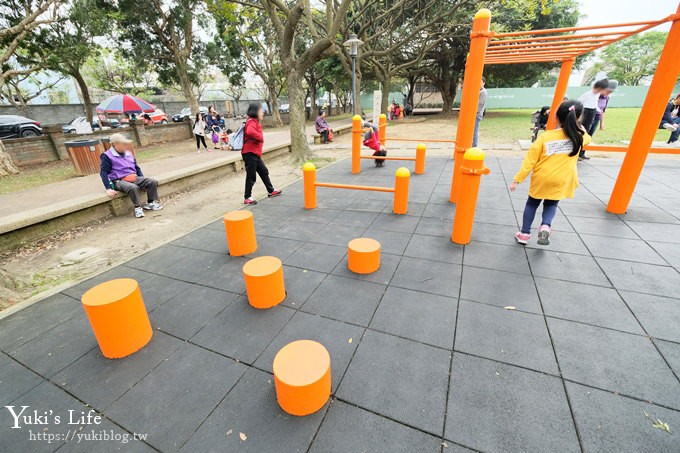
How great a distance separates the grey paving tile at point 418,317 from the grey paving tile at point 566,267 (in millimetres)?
1228

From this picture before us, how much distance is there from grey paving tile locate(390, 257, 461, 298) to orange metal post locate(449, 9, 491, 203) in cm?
124

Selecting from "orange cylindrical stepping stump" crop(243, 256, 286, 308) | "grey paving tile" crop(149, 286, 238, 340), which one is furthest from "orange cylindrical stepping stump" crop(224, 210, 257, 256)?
"orange cylindrical stepping stump" crop(243, 256, 286, 308)

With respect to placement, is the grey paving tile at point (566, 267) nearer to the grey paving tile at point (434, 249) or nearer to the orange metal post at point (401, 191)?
the grey paving tile at point (434, 249)

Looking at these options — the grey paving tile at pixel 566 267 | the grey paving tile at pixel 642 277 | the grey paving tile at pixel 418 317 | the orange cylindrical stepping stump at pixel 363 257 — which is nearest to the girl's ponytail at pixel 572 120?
the grey paving tile at pixel 566 267

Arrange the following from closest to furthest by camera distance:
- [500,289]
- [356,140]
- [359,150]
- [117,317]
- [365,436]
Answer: [365,436], [117,317], [500,289], [356,140], [359,150]

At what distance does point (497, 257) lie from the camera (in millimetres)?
3414

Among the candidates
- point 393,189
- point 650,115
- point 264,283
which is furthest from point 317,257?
point 650,115

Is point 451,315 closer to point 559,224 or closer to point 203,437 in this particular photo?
point 203,437

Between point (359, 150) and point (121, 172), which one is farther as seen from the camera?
point (359, 150)

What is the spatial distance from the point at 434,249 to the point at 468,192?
2.62 ft

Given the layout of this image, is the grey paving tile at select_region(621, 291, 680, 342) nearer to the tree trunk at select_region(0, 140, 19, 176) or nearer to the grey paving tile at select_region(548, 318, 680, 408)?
the grey paving tile at select_region(548, 318, 680, 408)

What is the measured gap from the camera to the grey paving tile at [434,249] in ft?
11.3

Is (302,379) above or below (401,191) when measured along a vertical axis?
below

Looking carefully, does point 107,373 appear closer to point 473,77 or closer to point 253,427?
point 253,427
